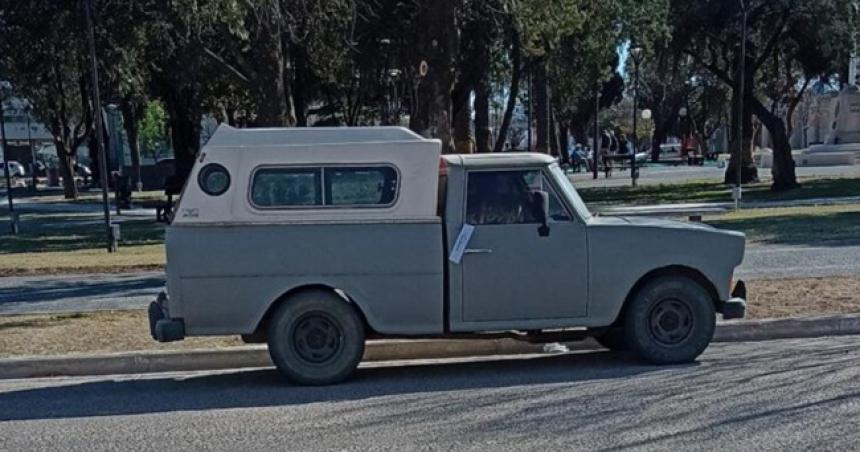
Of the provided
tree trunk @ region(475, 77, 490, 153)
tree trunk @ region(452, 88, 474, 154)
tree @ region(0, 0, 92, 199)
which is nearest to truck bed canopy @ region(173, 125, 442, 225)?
tree @ region(0, 0, 92, 199)

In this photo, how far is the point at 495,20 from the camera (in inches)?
776

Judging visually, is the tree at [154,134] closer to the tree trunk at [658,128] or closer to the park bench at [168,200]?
the park bench at [168,200]

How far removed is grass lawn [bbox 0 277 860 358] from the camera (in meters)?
9.17

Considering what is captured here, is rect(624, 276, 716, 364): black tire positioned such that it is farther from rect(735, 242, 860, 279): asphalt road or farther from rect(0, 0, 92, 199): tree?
rect(0, 0, 92, 199): tree

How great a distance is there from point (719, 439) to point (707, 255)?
242cm

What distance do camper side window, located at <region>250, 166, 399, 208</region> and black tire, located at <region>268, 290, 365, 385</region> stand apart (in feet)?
2.60

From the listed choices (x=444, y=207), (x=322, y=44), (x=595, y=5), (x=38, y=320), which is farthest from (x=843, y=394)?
(x=322, y=44)

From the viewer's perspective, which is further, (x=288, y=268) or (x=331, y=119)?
(x=331, y=119)

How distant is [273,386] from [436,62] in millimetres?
8769

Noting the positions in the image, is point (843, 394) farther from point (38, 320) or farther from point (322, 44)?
point (322, 44)

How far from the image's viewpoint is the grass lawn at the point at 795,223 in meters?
16.7

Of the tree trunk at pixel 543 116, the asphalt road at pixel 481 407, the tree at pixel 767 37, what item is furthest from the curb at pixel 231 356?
the tree trunk at pixel 543 116

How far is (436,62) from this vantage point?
603 inches

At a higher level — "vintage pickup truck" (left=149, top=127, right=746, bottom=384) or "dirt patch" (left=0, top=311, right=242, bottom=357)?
"vintage pickup truck" (left=149, top=127, right=746, bottom=384)
